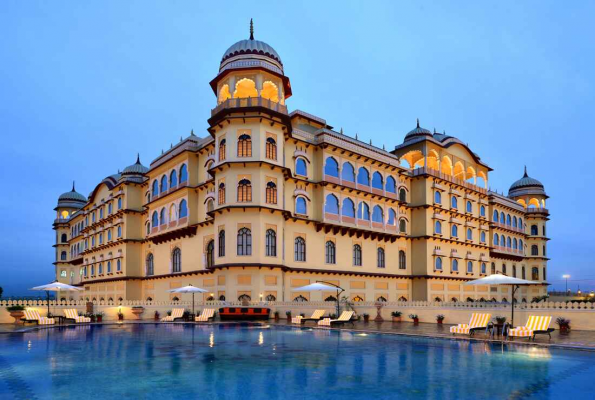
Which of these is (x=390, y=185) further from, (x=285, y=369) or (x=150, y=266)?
(x=285, y=369)

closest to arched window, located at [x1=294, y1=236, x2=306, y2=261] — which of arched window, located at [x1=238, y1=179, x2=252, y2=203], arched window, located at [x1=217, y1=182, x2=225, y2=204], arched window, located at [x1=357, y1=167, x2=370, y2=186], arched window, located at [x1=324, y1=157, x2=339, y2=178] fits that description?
arched window, located at [x1=324, y1=157, x2=339, y2=178]

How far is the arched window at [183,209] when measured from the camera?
144 feet

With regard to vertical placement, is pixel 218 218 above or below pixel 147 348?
above

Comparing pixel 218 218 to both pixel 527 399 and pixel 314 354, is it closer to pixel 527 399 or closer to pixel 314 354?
pixel 314 354

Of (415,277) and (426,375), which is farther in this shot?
(415,277)

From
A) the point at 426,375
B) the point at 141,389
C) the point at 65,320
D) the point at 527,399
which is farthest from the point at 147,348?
the point at 65,320

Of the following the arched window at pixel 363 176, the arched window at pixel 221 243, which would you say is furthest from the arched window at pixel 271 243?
the arched window at pixel 363 176

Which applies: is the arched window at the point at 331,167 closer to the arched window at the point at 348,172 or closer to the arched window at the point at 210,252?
the arched window at the point at 348,172

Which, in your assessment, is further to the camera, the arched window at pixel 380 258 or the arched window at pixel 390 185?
the arched window at pixel 390 185

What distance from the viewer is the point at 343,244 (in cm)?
4444

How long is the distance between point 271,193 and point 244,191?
2.11 metres

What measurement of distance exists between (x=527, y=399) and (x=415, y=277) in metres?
41.9

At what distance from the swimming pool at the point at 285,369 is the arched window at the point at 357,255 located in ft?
80.6

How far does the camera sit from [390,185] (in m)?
49.2
